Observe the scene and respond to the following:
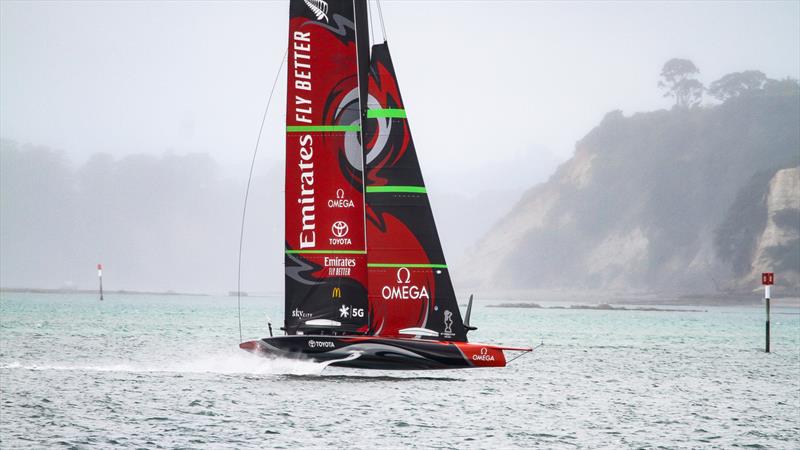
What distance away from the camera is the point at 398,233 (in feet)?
89.4

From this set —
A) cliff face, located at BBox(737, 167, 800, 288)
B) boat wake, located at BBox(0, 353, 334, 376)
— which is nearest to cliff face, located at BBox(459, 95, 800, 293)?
cliff face, located at BBox(737, 167, 800, 288)

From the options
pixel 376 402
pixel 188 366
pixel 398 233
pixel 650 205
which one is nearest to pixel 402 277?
pixel 398 233

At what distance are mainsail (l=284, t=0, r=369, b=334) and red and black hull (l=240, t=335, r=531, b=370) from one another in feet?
2.68

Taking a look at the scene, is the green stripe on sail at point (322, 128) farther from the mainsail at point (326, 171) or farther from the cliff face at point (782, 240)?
the cliff face at point (782, 240)

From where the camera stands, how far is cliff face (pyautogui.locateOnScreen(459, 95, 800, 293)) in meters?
159

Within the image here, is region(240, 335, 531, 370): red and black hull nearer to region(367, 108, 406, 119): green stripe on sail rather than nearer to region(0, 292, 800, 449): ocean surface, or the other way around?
region(0, 292, 800, 449): ocean surface

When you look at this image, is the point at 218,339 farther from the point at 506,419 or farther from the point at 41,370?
the point at 506,419

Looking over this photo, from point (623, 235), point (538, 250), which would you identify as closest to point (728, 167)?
point (623, 235)

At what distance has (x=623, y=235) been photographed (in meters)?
170

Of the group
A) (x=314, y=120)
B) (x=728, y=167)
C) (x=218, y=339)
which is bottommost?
(x=218, y=339)

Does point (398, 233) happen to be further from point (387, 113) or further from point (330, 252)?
point (387, 113)

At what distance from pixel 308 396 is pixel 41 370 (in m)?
10.7

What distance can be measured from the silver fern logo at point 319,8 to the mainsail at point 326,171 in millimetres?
26

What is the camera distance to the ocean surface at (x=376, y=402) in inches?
837
